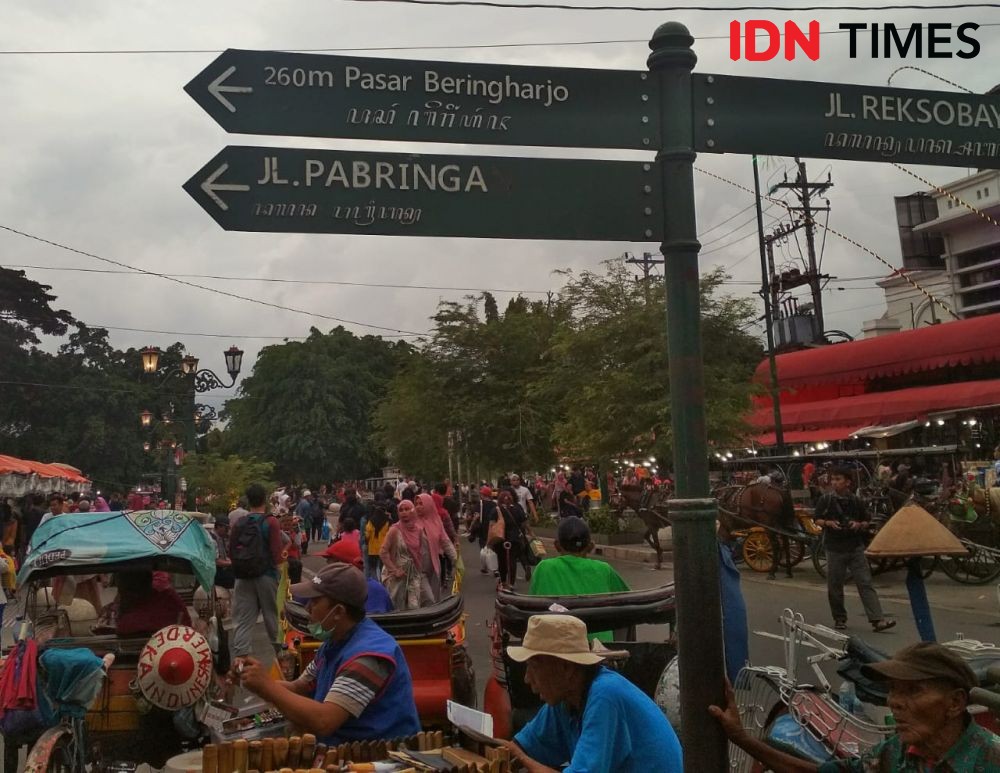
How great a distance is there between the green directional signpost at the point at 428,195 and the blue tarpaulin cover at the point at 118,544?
3.70m

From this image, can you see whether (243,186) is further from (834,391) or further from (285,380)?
(285,380)

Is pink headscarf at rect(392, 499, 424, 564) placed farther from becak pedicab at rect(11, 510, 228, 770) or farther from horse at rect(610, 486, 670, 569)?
horse at rect(610, 486, 670, 569)

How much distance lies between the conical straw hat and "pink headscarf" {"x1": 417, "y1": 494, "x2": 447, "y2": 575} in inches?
215

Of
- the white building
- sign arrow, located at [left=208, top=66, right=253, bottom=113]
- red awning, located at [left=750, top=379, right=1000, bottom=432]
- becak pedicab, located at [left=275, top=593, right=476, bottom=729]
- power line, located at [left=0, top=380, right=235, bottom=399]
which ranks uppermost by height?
the white building

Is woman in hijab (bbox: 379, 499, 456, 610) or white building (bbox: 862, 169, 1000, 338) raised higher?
white building (bbox: 862, 169, 1000, 338)

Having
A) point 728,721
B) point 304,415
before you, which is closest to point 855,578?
point 728,721

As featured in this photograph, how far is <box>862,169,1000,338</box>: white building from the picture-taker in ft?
117

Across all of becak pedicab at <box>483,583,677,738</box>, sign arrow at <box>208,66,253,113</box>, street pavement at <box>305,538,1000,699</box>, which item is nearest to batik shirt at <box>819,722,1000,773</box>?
becak pedicab at <box>483,583,677,738</box>

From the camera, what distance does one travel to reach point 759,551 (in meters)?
17.0

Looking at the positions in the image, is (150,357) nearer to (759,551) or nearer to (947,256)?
(759,551)

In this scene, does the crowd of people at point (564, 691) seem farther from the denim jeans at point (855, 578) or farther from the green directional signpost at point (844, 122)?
the denim jeans at point (855, 578)

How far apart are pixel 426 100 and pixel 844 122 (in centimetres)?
171

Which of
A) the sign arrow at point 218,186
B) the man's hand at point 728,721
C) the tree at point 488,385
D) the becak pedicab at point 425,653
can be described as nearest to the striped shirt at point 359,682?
the man's hand at point 728,721

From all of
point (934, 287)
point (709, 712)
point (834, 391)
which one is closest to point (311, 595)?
point (709, 712)
